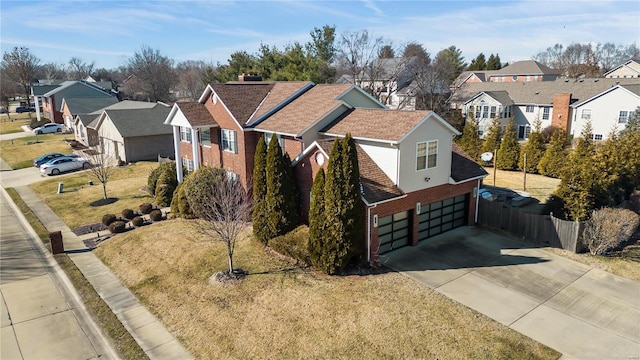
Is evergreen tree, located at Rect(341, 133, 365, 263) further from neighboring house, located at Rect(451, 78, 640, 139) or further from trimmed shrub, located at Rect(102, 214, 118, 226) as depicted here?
neighboring house, located at Rect(451, 78, 640, 139)

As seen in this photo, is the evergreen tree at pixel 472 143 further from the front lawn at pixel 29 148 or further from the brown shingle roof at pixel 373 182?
the front lawn at pixel 29 148

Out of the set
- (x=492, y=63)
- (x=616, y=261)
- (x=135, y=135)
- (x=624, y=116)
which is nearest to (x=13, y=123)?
(x=135, y=135)

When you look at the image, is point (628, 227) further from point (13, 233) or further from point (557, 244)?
point (13, 233)

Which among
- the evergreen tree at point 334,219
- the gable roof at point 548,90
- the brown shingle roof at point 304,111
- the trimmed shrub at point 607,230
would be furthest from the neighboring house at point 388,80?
the evergreen tree at point 334,219

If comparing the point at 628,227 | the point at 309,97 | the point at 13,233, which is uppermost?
the point at 309,97

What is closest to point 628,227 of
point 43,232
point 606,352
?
point 606,352

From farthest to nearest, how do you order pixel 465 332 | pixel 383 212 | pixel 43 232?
pixel 43 232, pixel 383 212, pixel 465 332

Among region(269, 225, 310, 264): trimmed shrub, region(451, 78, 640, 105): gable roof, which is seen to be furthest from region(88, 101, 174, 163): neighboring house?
region(451, 78, 640, 105): gable roof
